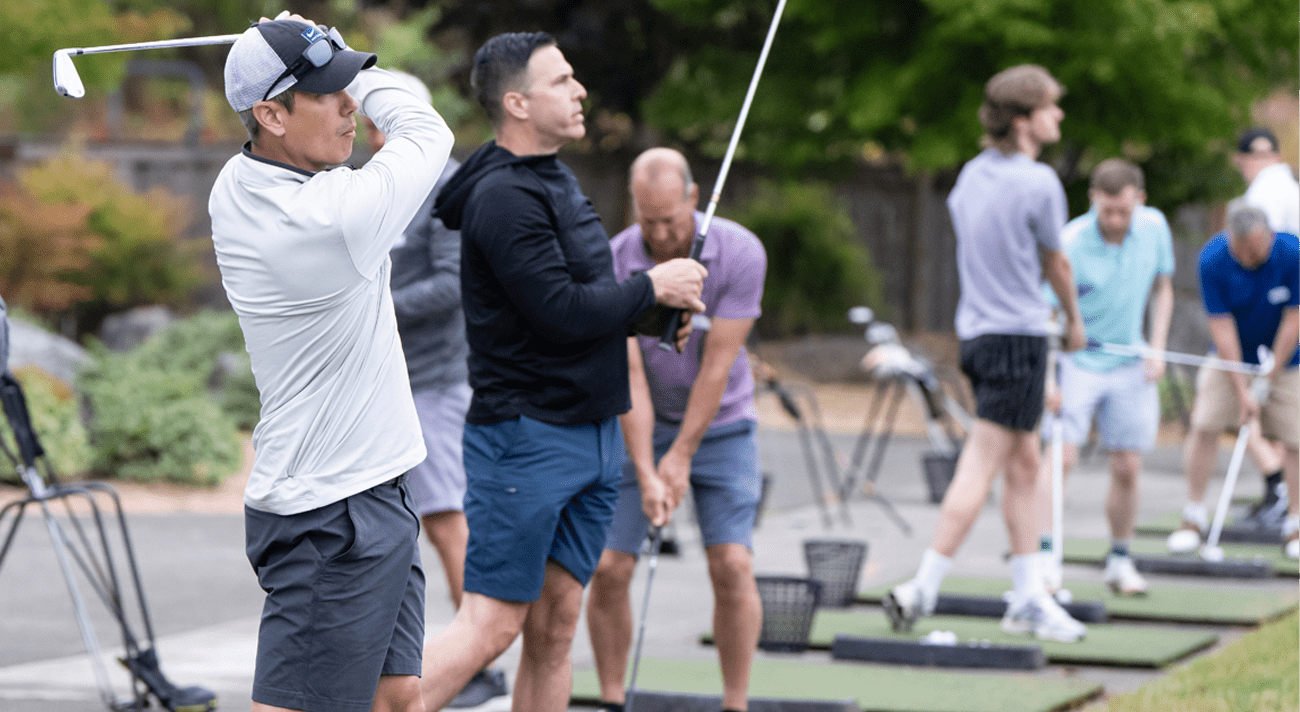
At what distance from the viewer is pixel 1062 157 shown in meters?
19.4

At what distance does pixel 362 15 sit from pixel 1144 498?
20.1 meters

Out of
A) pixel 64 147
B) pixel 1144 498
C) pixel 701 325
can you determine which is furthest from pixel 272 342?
pixel 64 147

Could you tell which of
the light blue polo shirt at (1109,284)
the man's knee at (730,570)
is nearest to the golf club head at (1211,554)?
the light blue polo shirt at (1109,284)

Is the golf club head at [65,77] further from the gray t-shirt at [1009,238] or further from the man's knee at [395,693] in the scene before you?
the gray t-shirt at [1009,238]

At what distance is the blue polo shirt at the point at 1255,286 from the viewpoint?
8531 millimetres

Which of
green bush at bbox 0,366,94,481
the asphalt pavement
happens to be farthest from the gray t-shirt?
green bush at bbox 0,366,94,481

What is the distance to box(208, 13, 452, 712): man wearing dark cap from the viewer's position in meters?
3.11

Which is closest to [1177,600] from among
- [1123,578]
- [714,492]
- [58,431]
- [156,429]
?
[1123,578]

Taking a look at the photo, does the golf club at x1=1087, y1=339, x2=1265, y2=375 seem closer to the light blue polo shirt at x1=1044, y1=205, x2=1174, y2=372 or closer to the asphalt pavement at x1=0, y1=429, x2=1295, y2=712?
the light blue polo shirt at x1=1044, y1=205, x2=1174, y2=372

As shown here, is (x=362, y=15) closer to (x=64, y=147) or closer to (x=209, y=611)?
(x=64, y=147)

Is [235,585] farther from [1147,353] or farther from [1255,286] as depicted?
[1255,286]

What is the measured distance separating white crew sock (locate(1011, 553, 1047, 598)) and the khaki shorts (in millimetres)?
2394

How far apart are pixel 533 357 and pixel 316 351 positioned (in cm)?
110

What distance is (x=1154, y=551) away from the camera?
31.9ft
